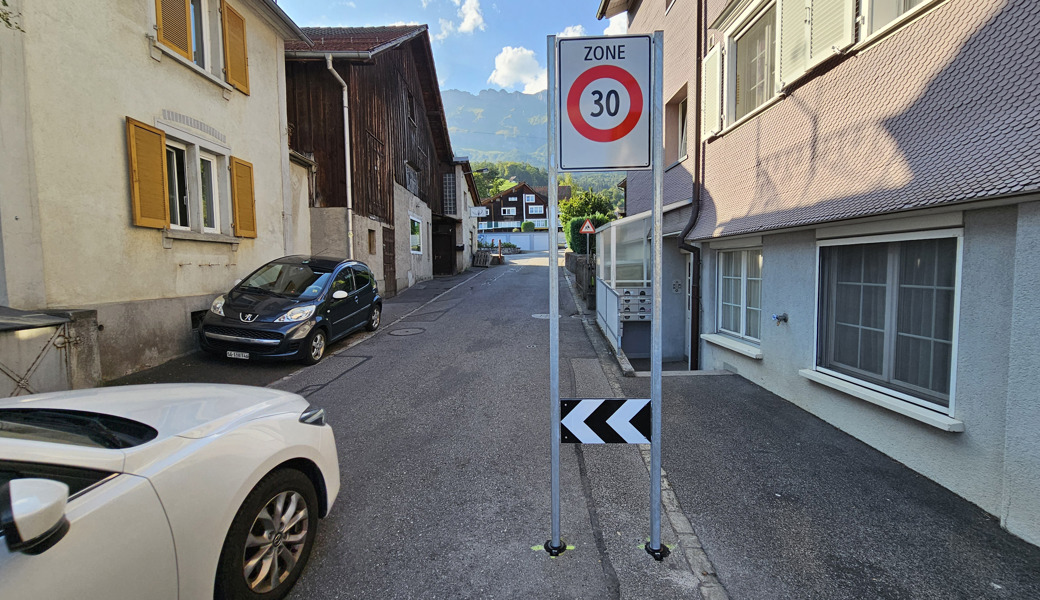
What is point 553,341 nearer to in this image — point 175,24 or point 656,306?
point 656,306

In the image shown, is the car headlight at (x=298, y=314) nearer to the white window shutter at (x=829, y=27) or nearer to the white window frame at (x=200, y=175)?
the white window frame at (x=200, y=175)

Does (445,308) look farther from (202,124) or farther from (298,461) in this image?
(298,461)

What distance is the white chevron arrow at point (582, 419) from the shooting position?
2.74 meters

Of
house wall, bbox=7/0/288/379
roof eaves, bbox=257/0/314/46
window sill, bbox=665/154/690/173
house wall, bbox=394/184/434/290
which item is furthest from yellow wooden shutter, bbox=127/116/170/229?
house wall, bbox=394/184/434/290

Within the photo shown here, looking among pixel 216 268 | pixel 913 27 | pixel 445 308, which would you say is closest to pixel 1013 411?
pixel 913 27

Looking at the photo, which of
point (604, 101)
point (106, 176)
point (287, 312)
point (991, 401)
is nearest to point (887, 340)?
point (991, 401)

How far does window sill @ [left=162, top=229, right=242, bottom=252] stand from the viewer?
720 cm

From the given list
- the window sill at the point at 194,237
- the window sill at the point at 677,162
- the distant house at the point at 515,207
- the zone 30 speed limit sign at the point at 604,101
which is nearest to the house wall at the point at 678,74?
the window sill at the point at 677,162

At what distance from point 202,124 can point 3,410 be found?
7.70 metres

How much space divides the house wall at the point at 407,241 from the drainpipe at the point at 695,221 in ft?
39.4

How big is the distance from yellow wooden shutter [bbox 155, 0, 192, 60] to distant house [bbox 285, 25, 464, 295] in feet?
17.9

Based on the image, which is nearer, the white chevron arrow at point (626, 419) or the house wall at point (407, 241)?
the white chevron arrow at point (626, 419)

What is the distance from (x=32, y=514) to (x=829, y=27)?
705cm

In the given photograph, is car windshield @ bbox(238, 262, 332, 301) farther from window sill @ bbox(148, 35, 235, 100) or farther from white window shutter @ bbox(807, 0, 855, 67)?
white window shutter @ bbox(807, 0, 855, 67)
